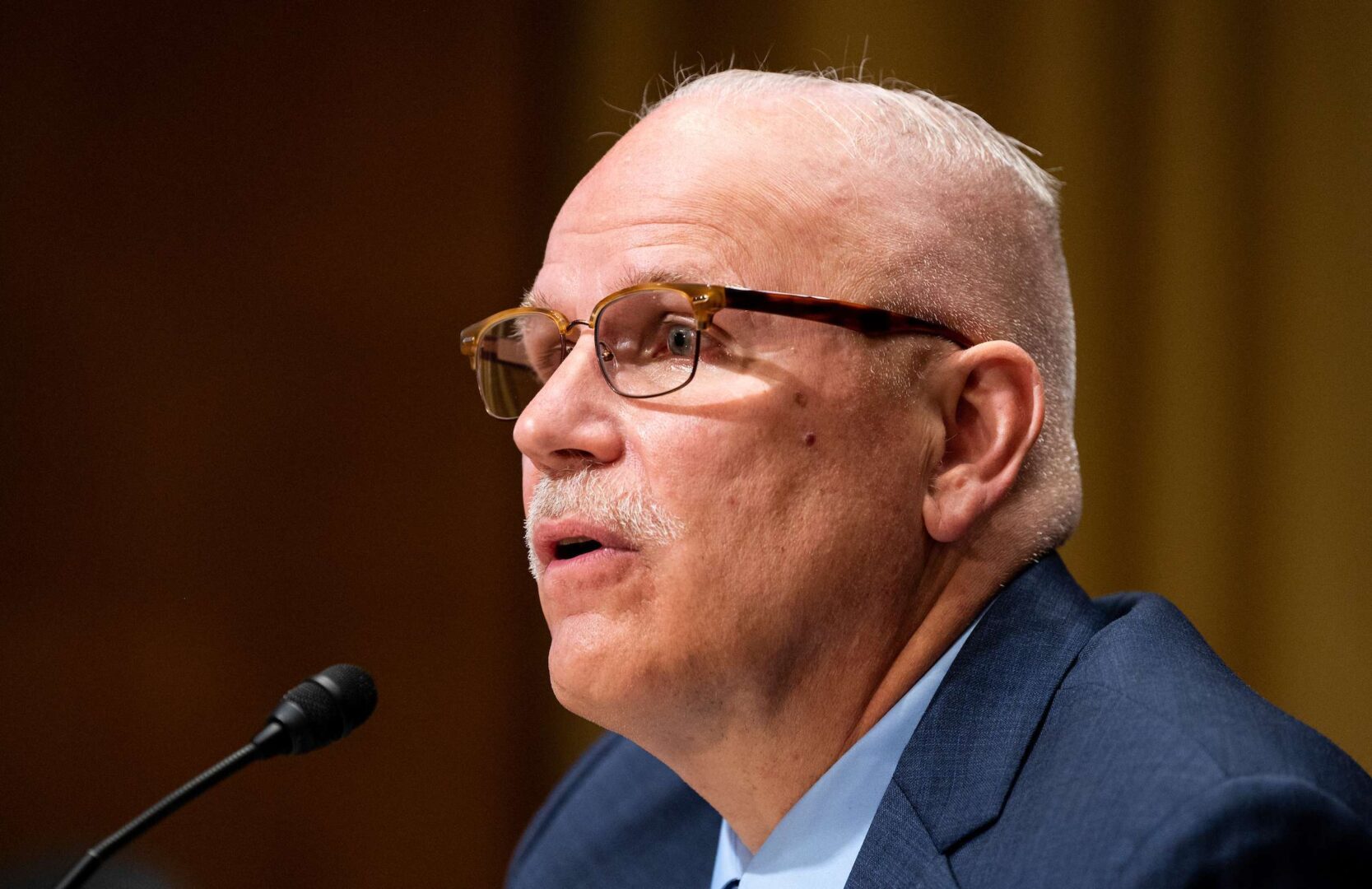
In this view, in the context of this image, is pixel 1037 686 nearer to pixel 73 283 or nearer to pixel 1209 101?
pixel 1209 101

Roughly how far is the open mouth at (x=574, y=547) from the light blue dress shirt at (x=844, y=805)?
351 millimetres

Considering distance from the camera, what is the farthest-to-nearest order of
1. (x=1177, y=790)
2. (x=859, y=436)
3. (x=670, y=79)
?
(x=670, y=79), (x=859, y=436), (x=1177, y=790)

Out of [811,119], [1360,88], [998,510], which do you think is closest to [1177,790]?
[998,510]

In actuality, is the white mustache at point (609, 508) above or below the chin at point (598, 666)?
above

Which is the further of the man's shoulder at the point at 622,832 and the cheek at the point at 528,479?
the man's shoulder at the point at 622,832

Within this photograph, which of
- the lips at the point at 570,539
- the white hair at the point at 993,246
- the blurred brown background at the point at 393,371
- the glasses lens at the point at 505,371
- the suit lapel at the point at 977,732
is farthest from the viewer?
the blurred brown background at the point at 393,371

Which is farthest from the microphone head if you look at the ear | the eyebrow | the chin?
the ear

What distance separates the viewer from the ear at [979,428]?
126 cm

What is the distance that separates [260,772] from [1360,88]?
2.43 metres

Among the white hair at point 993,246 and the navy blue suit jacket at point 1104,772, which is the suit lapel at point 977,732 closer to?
the navy blue suit jacket at point 1104,772

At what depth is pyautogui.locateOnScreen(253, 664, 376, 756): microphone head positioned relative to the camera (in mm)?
1239

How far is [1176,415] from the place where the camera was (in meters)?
2.33

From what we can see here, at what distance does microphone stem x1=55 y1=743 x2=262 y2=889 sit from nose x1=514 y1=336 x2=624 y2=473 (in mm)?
429

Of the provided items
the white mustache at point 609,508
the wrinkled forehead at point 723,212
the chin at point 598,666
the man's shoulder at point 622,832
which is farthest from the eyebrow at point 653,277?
the man's shoulder at point 622,832
